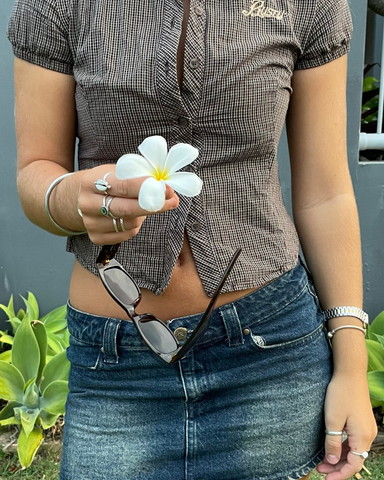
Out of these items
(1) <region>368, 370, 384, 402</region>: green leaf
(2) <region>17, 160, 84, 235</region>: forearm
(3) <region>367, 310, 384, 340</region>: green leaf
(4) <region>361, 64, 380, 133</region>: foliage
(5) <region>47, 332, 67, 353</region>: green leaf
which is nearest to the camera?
(2) <region>17, 160, 84, 235</region>: forearm

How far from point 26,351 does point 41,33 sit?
186 cm

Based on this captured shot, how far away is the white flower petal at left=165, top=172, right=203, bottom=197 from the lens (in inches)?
28.9

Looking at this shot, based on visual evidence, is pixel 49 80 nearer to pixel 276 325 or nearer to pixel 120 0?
pixel 120 0

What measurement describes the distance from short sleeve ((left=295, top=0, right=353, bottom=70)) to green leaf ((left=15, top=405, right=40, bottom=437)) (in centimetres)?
206

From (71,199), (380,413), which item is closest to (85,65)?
(71,199)

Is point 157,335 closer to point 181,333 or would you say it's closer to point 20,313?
point 181,333

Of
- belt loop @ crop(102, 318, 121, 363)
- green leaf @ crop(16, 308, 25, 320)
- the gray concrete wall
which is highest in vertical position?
belt loop @ crop(102, 318, 121, 363)

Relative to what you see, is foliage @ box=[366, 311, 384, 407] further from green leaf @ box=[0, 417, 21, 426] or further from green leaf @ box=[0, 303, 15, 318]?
green leaf @ box=[0, 303, 15, 318]

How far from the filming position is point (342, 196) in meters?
1.32

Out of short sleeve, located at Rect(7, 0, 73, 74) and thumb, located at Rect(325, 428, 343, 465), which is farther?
thumb, located at Rect(325, 428, 343, 465)

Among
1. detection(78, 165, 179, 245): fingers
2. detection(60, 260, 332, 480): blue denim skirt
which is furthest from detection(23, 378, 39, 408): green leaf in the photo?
detection(78, 165, 179, 245): fingers

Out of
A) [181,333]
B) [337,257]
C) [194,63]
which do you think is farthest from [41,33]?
[337,257]

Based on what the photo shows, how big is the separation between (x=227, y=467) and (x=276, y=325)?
35cm

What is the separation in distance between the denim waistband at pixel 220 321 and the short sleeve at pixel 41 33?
0.57 meters
